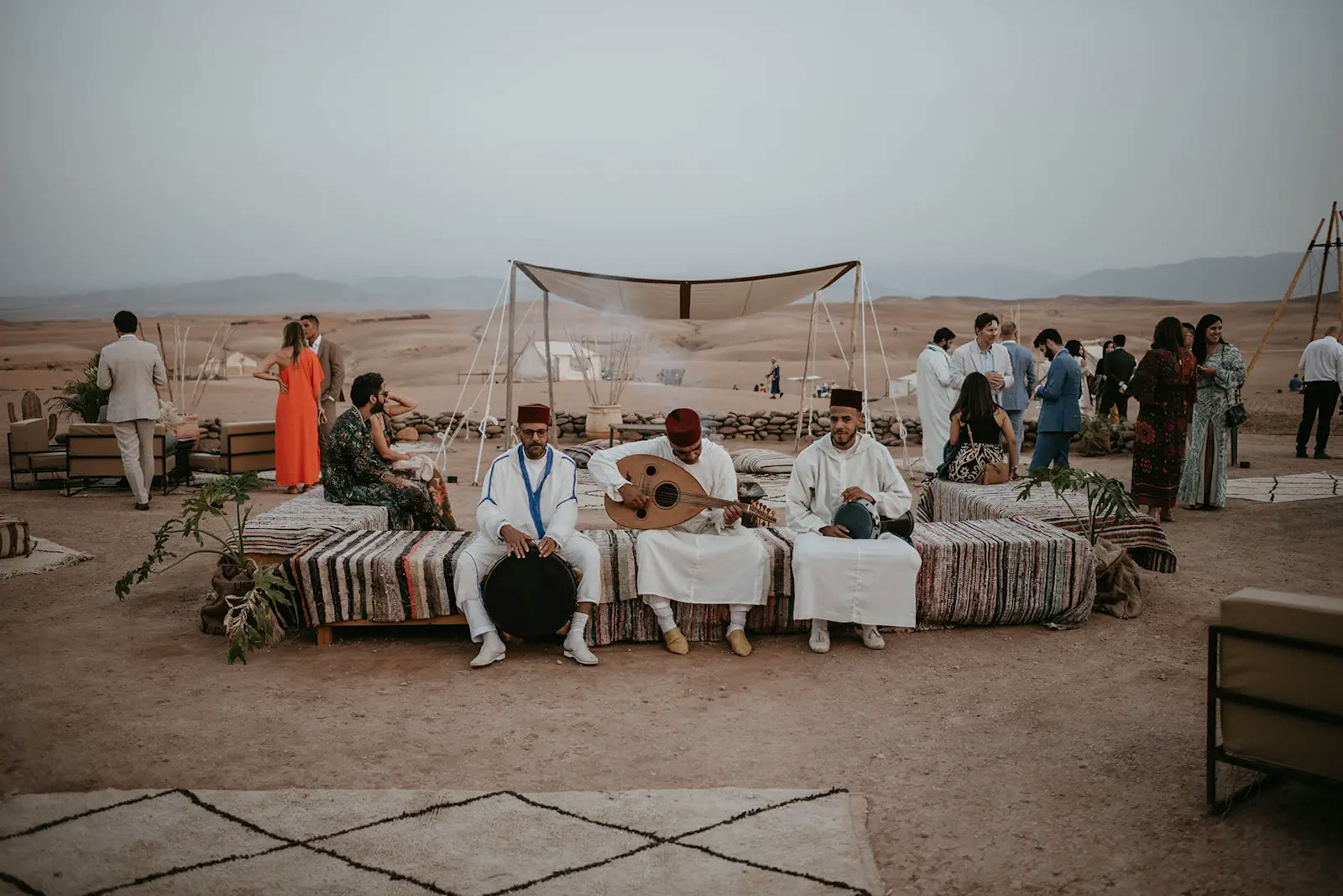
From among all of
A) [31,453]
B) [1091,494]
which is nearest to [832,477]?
[1091,494]

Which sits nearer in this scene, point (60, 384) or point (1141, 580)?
point (1141, 580)

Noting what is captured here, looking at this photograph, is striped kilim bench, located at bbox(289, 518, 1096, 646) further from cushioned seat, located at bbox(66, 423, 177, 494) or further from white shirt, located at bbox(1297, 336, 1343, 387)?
white shirt, located at bbox(1297, 336, 1343, 387)

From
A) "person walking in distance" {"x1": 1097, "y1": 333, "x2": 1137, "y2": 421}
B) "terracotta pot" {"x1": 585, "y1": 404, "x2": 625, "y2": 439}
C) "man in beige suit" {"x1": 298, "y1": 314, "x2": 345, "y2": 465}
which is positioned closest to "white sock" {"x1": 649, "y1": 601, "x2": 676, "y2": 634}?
"man in beige suit" {"x1": 298, "y1": 314, "x2": 345, "y2": 465}

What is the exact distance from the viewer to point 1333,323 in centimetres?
3938

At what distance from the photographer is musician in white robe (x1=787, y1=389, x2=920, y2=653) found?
4703mm

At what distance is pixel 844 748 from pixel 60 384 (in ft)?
97.8

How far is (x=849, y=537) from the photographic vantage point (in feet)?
16.1

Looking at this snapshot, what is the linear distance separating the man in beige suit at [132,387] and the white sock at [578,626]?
5.11 m

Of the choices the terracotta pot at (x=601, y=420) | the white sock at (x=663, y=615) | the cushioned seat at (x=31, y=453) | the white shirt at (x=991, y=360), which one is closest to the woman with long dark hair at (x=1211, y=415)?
the white shirt at (x=991, y=360)

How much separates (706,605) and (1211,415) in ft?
17.0

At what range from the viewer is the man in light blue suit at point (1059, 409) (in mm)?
7867

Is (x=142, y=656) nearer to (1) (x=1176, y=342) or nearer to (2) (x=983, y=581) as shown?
(2) (x=983, y=581)

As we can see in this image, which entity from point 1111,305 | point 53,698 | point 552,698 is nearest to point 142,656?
point 53,698

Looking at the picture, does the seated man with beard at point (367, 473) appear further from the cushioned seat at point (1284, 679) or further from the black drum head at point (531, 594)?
the cushioned seat at point (1284, 679)
